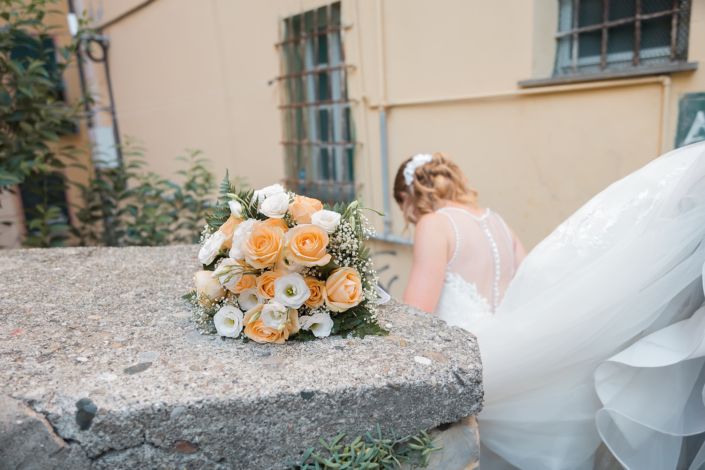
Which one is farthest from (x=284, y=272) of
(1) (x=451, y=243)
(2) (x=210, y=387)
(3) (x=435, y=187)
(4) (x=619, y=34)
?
(4) (x=619, y=34)

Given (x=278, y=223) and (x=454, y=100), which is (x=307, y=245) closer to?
(x=278, y=223)

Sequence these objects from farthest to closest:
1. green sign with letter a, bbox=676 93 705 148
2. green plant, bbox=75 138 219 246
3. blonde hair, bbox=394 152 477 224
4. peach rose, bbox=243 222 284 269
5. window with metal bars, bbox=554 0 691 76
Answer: green plant, bbox=75 138 219 246 < window with metal bars, bbox=554 0 691 76 < green sign with letter a, bbox=676 93 705 148 < blonde hair, bbox=394 152 477 224 < peach rose, bbox=243 222 284 269

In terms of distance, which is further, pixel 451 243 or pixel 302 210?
pixel 451 243

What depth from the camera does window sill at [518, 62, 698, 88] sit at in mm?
2319

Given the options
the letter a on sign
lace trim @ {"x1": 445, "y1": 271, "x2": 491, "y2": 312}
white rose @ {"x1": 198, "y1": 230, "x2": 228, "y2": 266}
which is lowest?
lace trim @ {"x1": 445, "y1": 271, "x2": 491, "y2": 312}

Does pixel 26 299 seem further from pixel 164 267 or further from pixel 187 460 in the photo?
pixel 187 460

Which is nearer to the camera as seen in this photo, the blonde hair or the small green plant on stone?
the small green plant on stone

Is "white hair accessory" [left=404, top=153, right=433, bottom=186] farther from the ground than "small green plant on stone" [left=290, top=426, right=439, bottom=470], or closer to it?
farther from the ground

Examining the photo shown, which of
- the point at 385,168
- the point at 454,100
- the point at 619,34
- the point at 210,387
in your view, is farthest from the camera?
the point at 385,168

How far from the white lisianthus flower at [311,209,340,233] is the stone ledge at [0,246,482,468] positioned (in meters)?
0.26

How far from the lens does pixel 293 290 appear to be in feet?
3.54

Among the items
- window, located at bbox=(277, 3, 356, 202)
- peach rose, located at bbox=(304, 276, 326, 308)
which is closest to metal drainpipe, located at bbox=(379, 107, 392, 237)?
window, located at bbox=(277, 3, 356, 202)

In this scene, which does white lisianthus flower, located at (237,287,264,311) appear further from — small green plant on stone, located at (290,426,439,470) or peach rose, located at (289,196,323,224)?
small green plant on stone, located at (290,426,439,470)

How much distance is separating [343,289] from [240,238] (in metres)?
0.24
